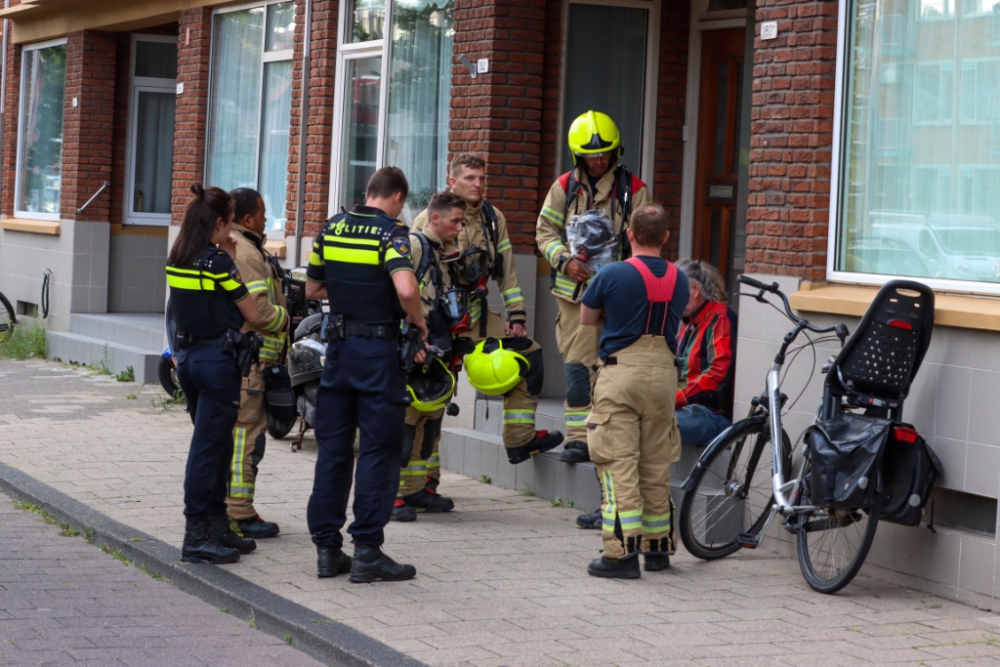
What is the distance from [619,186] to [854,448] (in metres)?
2.73

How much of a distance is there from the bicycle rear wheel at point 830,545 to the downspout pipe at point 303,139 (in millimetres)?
6877

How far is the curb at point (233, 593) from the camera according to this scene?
5.56 m

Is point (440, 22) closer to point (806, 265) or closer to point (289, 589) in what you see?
point (806, 265)

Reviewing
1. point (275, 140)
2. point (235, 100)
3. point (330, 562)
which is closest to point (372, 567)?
point (330, 562)

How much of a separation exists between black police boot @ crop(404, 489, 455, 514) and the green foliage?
9.97m

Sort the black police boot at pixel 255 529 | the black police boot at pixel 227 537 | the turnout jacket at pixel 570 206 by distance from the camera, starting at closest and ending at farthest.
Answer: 1. the black police boot at pixel 227 537
2. the black police boot at pixel 255 529
3. the turnout jacket at pixel 570 206

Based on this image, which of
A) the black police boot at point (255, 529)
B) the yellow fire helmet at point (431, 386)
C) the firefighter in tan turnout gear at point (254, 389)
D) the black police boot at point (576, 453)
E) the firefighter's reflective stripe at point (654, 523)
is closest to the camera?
the firefighter's reflective stripe at point (654, 523)

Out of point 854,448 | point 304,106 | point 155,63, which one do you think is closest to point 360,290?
point 854,448

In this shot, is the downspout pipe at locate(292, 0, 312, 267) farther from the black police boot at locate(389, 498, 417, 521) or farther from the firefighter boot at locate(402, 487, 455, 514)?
the black police boot at locate(389, 498, 417, 521)

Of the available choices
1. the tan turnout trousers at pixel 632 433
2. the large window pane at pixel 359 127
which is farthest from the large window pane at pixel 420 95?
the tan turnout trousers at pixel 632 433

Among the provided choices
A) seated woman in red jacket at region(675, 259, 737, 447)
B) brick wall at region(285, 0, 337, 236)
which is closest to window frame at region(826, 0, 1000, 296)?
seated woman in red jacket at region(675, 259, 737, 447)

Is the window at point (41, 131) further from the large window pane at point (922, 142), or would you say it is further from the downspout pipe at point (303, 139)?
the large window pane at point (922, 142)

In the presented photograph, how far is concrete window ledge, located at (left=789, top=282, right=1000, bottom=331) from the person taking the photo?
6.52 meters

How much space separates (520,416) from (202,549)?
2.42 m
